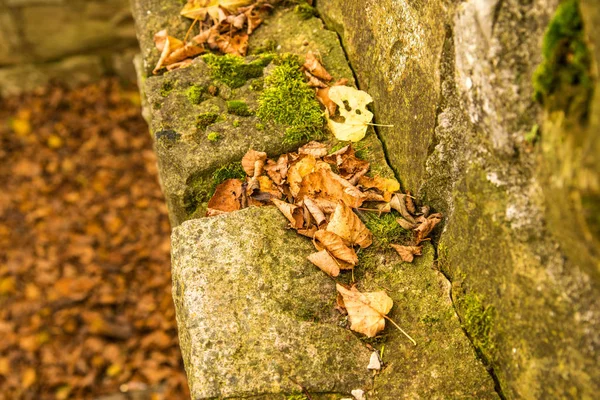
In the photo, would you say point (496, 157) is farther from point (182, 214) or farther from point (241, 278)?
point (182, 214)

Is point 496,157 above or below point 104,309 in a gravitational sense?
above

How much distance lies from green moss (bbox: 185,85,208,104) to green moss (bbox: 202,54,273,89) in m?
0.09

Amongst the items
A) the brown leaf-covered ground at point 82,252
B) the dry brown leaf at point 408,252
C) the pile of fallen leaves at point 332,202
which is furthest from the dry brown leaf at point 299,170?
the brown leaf-covered ground at point 82,252

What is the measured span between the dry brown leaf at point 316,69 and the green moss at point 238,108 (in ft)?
Answer: 1.05

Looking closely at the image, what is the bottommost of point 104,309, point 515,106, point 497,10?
point 104,309

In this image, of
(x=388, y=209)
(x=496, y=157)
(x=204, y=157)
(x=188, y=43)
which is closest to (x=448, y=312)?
(x=388, y=209)

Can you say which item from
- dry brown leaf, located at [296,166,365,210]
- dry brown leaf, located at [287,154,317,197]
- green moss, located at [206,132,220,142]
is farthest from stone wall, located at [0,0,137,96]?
dry brown leaf, located at [296,166,365,210]

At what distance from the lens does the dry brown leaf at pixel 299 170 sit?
210 centimetres

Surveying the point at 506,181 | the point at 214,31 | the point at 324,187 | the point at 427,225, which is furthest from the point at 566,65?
the point at 214,31

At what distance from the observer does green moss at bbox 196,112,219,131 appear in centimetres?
224

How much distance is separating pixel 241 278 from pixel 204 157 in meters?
0.58

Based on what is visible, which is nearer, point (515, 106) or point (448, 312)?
point (515, 106)

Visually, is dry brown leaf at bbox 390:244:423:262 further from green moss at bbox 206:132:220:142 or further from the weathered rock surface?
green moss at bbox 206:132:220:142

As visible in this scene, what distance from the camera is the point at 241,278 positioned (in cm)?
179
